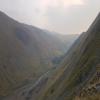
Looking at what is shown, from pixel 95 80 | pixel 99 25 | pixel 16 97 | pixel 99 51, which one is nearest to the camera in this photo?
pixel 95 80

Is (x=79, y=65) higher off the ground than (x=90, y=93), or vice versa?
(x=79, y=65)

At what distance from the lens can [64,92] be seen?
340 feet

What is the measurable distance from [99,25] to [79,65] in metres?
32.2

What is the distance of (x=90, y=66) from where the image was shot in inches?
3885

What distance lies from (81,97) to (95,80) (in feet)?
30.2

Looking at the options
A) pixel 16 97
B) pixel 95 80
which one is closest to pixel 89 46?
pixel 95 80

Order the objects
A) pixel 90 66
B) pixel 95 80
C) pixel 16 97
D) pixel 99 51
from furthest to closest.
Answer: pixel 16 97, pixel 99 51, pixel 90 66, pixel 95 80

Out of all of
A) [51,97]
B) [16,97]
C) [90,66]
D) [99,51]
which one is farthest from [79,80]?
[16,97]

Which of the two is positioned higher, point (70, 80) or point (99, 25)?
point (99, 25)

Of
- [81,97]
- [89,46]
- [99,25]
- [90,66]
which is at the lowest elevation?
[81,97]

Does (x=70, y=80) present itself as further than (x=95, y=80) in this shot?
Yes

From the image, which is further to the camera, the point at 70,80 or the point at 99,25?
the point at 99,25

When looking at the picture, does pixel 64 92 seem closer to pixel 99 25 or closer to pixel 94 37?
pixel 94 37

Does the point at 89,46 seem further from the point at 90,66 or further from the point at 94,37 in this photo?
the point at 90,66
